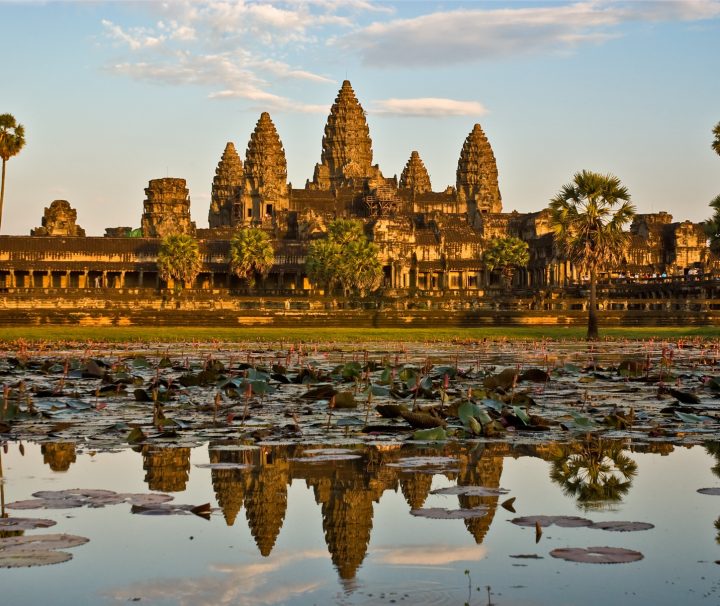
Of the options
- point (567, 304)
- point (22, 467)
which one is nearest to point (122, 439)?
point (22, 467)

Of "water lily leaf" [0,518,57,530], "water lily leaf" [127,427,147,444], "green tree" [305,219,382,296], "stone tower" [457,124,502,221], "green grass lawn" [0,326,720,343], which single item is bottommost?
"green grass lawn" [0,326,720,343]

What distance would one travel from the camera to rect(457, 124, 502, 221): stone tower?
7249 inches

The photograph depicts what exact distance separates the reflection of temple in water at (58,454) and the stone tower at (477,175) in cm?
16905

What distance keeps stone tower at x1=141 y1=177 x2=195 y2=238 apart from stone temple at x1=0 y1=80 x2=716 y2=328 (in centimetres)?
19

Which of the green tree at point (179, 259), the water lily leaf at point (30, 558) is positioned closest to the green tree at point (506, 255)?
the green tree at point (179, 259)

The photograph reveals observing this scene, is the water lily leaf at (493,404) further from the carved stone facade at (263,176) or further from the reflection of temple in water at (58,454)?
the carved stone facade at (263,176)

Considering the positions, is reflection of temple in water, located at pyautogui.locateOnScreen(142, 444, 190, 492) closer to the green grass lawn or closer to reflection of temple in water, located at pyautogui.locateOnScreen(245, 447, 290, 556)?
reflection of temple in water, located at pyautogui.locateOnScreen(245, 447, 290, 556)

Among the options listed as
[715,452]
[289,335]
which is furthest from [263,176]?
[715,452]

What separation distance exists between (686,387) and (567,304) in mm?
65200

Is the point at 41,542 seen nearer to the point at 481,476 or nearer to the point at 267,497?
the point at 267,497

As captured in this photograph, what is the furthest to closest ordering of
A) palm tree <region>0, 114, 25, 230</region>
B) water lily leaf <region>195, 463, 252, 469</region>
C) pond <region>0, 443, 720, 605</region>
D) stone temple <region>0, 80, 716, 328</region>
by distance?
stone temple <region>0, 80, 716, 328</region> < palm tree <region>0, 114, 25, 230</region> < water lily leaf <region>195, 463, 252, 469</region> < pond <region>0, 443, 720, 605</region>

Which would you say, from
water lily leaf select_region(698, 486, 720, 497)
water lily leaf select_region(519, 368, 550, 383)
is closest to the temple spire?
water lily leaf select_region(519, 368, 550, 383)

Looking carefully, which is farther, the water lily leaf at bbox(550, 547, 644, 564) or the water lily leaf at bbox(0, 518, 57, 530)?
the water lily leaf at bbox(0, 518, 57, 530)

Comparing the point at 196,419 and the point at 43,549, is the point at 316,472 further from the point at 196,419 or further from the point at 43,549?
the point at 196,419
